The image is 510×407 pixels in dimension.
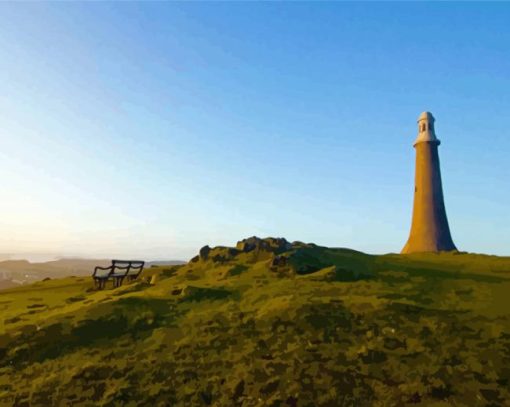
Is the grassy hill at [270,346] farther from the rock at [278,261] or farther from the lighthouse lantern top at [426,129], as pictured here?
the lighthouse lantern top at [426,129]

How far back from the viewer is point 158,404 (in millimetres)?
9883

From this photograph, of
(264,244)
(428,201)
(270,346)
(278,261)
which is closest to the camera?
(270,346)

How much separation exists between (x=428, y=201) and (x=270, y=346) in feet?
111

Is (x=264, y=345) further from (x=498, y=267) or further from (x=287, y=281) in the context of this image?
(x=498, y=267)

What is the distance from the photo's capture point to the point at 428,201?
41250mm

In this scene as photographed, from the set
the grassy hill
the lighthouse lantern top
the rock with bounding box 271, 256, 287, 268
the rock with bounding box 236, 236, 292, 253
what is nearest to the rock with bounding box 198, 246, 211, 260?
the rock with bounding box 236, 236, 292, 253

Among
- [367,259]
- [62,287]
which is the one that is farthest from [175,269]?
[367,259]

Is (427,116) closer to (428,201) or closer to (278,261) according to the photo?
(428,201)

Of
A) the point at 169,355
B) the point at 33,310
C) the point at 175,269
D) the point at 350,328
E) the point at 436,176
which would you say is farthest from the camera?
the point at 436,176

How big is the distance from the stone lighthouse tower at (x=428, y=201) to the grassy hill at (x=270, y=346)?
20.7 m

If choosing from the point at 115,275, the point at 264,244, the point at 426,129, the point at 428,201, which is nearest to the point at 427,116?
the point at 426,129

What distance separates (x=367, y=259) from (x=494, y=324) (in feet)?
41.2

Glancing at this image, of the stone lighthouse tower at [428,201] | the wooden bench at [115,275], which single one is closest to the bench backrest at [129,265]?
the wooden bench at [115,275]

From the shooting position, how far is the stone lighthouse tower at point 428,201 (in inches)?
1580
